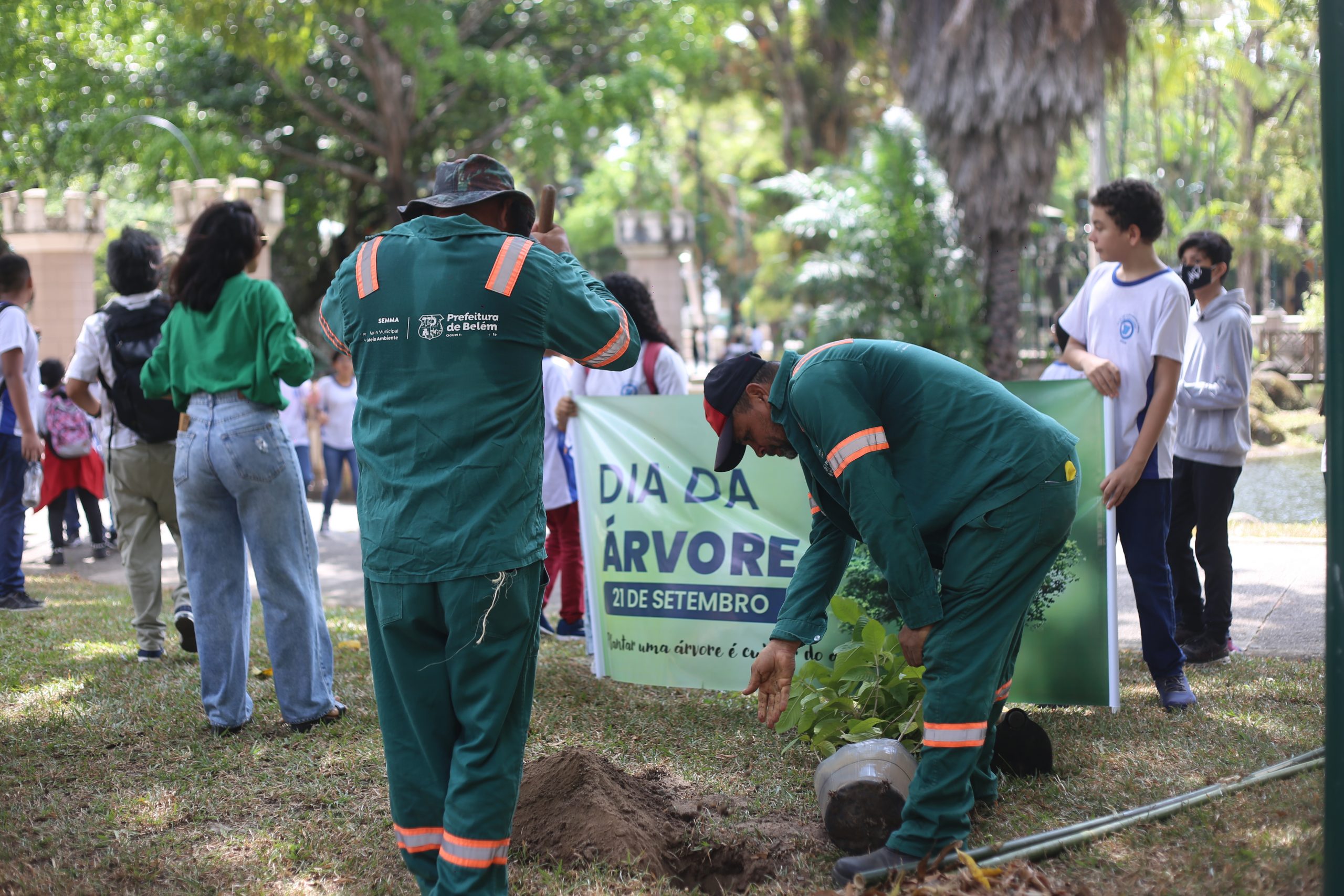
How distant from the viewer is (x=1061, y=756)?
4.27m

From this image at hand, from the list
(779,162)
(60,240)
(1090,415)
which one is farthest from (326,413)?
(779,162)

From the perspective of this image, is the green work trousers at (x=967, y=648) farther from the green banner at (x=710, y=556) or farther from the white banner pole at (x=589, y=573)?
the white banner pole at (x=589, y=573)

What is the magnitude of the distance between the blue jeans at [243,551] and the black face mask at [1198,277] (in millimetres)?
4361

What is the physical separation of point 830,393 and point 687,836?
1540 mm

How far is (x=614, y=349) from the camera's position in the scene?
3.16 meters

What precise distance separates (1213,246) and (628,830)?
4216 millimetres

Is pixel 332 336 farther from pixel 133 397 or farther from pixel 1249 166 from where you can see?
pixel 1249 166

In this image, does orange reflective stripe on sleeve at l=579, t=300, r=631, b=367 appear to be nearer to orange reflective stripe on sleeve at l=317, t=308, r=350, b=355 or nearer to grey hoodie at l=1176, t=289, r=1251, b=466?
orange reflective stripe on sleeve at l=317, t=308, r=350, b=355

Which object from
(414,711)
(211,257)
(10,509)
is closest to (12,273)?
(10,509)

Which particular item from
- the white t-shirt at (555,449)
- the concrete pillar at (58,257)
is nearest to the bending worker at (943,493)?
the white t-shirt at (555,449)

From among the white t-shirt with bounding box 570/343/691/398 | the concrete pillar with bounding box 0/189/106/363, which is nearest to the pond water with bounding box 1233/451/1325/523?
the white t-shirt with bounding box 570/343/691/398

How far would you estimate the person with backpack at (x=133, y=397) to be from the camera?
5.50m

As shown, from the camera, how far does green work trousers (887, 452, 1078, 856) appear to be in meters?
3.28

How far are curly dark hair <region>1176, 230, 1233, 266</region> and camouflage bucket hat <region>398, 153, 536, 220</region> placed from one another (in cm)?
400
